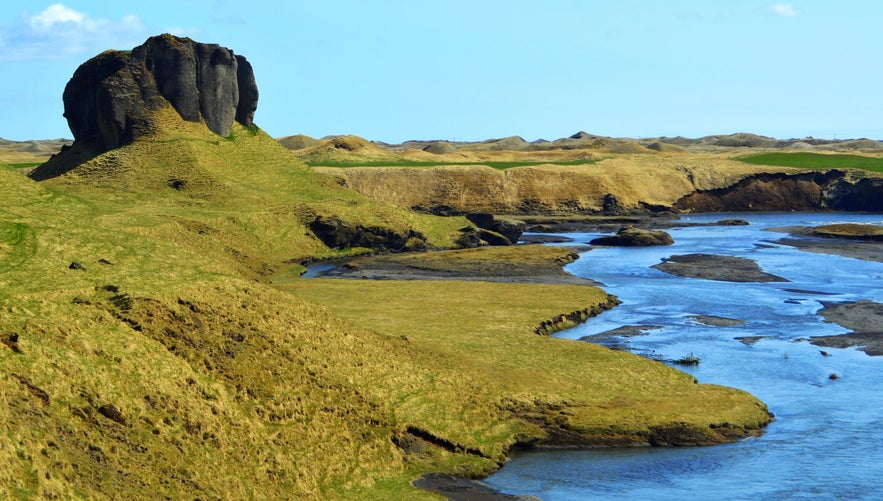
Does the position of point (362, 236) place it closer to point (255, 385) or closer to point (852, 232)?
point (852, 232)

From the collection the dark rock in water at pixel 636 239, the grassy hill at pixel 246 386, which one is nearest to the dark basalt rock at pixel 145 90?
the dark rock in water at pixel 636 239

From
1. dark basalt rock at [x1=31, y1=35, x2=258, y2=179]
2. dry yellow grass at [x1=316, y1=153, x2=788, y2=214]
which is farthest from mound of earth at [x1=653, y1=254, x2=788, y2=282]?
dry yellow grass at [x1=316, y1=153, x2=788, y2=214]

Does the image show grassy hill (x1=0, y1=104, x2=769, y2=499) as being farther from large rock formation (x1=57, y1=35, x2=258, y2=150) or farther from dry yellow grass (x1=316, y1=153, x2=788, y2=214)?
dry yellow grass (x1=316, y1=153, x2=788, y2=214)

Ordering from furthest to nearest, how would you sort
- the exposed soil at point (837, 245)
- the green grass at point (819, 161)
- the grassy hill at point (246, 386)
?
the green grass at point (819, 161) → the exposed soil at point (837, 245) → the grassy hill at point (246, 386)

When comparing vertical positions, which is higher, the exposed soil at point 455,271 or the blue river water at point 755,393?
the exposed soil at point 455,271

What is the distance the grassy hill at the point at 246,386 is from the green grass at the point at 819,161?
457ft

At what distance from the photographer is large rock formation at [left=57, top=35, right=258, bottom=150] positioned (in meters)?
114

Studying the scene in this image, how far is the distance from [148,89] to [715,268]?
63.4 m

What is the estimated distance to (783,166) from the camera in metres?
184

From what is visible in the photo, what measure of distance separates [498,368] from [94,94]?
290 feet

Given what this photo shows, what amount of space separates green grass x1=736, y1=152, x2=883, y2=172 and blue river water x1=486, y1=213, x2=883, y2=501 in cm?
9694

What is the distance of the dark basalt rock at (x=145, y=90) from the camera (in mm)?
113562

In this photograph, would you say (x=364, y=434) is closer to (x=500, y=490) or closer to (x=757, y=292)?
(x=500, y=490)

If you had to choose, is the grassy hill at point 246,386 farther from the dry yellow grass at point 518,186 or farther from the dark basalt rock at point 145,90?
the dry yellow grass at point 518,186
